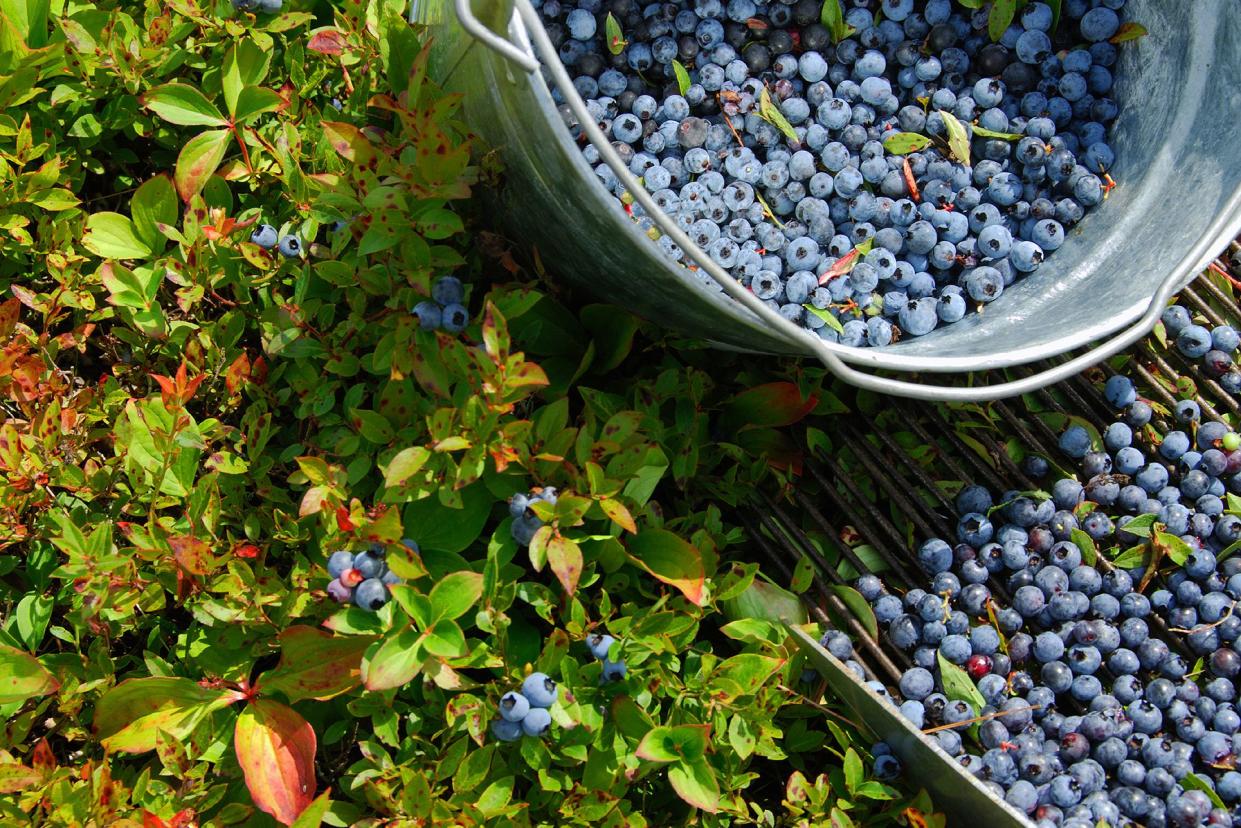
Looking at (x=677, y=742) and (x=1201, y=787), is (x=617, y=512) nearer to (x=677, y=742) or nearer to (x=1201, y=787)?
(x=677, y=742)

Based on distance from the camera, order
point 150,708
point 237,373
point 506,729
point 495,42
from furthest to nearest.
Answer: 1. point 237,373
2. point 150,708
3. point 506,729
4. point 495,42

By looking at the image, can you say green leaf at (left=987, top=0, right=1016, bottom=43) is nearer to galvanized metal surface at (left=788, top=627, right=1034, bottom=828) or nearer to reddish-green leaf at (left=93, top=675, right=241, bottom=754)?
galvanized metal surface at (left=788, top=627, right=1034, bottom=828)

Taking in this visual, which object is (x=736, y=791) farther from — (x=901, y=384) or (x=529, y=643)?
(x=901, y=384)

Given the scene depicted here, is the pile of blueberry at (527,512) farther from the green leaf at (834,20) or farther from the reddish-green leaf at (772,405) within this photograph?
the green leaf at (834,20)

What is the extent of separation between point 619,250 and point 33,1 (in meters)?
1.20

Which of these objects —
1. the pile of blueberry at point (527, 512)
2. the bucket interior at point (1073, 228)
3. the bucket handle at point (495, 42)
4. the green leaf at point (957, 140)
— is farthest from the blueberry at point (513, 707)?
the green leaf at point (957, 140)

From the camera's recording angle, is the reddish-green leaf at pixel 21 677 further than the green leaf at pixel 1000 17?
No

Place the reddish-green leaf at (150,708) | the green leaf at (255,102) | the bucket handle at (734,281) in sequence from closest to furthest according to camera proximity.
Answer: the bucket handle at (734,281), the reddish-green leaf at (150,708), the green leaf at (255,102)

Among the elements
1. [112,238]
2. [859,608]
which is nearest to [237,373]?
[112,238]

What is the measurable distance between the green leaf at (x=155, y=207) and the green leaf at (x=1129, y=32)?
1.72m

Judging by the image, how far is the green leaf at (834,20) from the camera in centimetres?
204

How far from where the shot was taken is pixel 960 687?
187 cm

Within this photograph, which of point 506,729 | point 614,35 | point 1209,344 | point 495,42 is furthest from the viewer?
point 1209,344

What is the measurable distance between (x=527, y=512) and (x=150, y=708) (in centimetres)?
67
